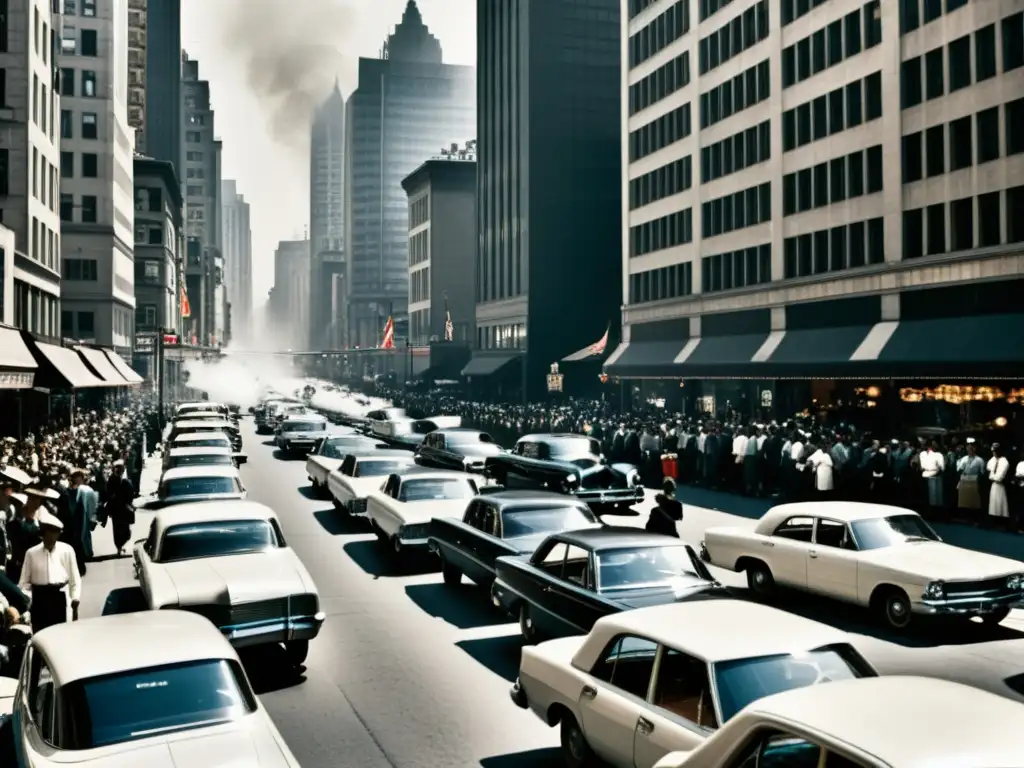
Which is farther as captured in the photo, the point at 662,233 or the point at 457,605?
the point at 662,233

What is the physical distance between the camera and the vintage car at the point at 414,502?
16312 millimetres

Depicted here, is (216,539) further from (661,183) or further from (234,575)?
(661,183)

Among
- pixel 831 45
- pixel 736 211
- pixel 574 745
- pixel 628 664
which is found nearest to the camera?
pixel 628 664

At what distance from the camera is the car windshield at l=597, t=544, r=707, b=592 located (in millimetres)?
10070

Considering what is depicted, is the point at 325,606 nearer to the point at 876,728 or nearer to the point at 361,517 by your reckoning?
the point at 361,517

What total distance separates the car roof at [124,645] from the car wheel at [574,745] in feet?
8.52

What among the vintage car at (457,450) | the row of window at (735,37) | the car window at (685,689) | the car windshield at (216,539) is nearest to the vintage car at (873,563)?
the car window at (685,689)

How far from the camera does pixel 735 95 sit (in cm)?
5128

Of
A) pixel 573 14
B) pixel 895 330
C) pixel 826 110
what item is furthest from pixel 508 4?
pixel 895 330

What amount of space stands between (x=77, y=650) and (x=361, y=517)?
13.8 meters

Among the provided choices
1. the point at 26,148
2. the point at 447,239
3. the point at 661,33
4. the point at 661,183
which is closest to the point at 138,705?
the point at 26,148

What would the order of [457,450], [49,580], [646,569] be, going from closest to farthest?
[646,569] < [49,580] < [457,450]

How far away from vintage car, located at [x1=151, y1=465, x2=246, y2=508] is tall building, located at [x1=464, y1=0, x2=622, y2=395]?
66.2 meters

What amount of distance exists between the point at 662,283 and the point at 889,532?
154 feet
